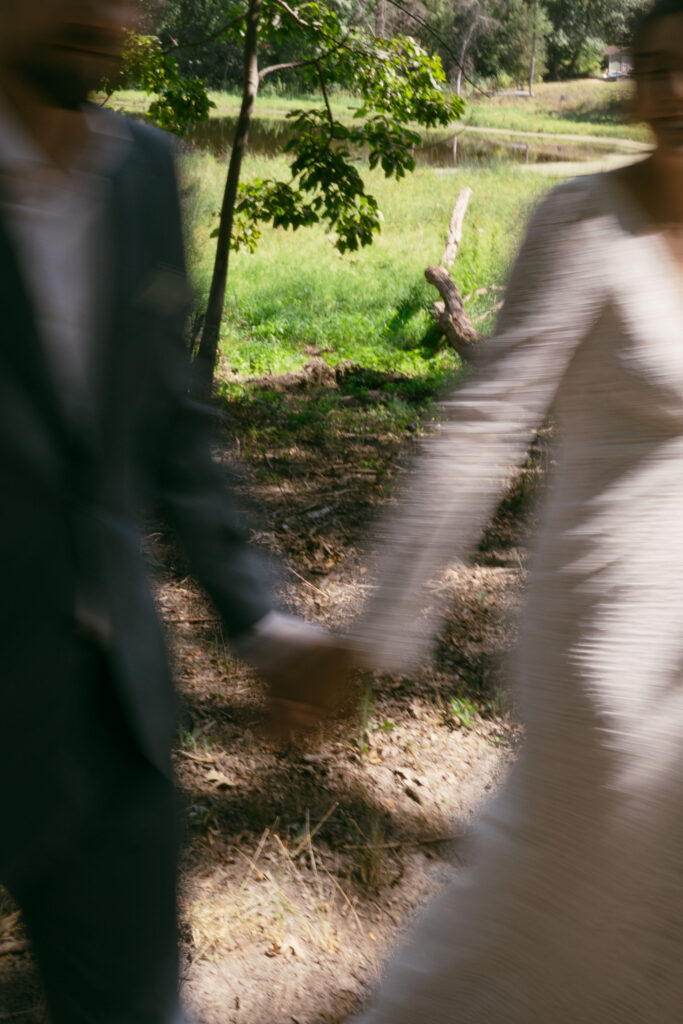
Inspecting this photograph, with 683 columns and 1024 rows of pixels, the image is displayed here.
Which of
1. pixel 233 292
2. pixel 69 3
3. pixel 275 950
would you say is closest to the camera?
pixel 69 3

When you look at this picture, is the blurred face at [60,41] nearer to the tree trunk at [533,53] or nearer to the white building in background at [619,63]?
the white building in background at [619,63]

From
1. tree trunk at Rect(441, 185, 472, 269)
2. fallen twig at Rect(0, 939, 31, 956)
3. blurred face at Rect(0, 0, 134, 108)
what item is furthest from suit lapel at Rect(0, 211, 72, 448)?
tree trunk at Rect(441, 185, 472, 269)

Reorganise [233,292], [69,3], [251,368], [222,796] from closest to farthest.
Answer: [69,3], [222,796], [251,368], [233,292]

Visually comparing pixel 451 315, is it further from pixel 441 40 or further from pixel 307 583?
pixel 307 583

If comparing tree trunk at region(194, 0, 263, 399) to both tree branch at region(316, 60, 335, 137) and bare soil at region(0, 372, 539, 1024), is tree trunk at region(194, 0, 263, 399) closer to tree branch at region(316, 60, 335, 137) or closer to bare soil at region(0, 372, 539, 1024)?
tree branch at region(316, 60, 335, 137)

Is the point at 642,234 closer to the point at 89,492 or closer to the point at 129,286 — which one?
the point at 129,286

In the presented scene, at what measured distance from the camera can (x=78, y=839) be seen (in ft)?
3.79

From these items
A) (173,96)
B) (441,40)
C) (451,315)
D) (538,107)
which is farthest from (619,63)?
(538,107)

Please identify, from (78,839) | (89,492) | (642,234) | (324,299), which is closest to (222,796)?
(78,839)

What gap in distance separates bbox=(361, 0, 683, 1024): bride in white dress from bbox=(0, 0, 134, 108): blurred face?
22.7 inches

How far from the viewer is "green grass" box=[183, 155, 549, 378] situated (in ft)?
30.8

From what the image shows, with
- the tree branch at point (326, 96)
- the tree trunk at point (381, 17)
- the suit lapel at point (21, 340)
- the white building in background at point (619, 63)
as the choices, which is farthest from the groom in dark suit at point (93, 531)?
the tree trunk at point (381, 17)

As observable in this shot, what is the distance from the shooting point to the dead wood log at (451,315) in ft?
30.0

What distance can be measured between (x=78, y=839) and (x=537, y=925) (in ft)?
1.92
